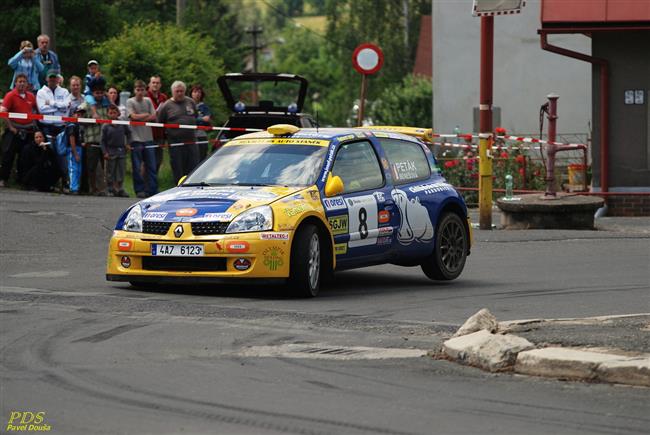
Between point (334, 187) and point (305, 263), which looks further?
point (334, 187)

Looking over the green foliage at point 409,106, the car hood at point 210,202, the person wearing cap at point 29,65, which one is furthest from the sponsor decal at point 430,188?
the green foliage at point 409,106

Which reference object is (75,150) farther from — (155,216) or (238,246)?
(238,246)

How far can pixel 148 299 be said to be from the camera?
41.4 feet

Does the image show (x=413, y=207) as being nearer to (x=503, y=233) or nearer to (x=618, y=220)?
(x=503, y=233)

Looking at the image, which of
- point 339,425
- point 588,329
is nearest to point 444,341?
point 588,329

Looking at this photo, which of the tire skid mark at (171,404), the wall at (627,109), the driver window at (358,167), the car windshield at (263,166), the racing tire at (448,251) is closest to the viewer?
the tire skid mark at (171,404)

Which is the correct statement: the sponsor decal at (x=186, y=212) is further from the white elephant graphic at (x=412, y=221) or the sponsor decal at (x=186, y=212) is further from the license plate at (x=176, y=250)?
the white elephant graphic at (x=412, y=221)

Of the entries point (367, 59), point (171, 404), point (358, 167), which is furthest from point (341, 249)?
point (367, 59)

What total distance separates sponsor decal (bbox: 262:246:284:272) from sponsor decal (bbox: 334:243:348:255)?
87cm

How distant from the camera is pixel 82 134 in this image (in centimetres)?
2431

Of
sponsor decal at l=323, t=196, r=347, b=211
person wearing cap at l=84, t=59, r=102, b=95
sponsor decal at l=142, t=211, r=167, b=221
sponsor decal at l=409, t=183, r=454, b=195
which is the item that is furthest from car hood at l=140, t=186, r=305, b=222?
person wearing cap at l=84, t=59, r=102, b=95

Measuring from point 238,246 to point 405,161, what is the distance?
2937 millimetres

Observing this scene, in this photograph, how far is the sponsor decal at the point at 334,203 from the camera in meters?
13.6

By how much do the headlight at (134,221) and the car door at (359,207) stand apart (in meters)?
1.67
